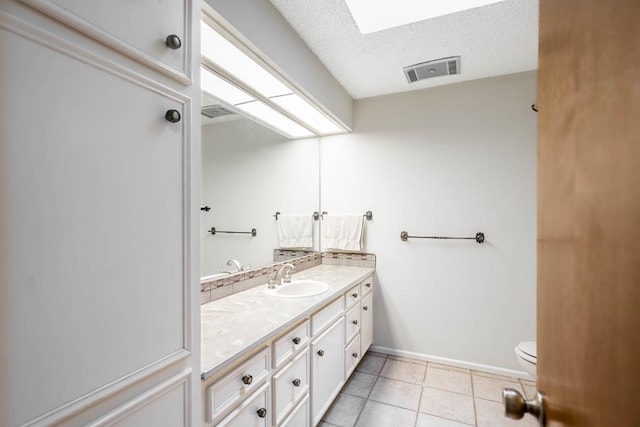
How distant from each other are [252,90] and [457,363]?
9.04ft

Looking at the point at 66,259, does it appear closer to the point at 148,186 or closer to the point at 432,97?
the point at 148,186

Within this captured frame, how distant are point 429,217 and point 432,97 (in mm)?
1081

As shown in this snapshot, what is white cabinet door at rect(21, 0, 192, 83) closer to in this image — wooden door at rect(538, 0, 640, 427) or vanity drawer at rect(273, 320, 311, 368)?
wooden door at rect(538, 0, 640, 427)

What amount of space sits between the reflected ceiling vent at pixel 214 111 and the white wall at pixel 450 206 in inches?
51.7

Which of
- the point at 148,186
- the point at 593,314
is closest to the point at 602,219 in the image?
the point at 593,314

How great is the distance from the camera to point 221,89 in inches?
71.7

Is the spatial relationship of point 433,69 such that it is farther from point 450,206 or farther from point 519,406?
point 519,406

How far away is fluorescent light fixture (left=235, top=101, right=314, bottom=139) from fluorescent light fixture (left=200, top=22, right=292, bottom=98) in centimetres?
16

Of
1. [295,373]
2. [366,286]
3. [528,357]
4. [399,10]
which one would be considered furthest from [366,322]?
[399,10]

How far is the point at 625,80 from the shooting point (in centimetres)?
31

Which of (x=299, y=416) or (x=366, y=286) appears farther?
→ (x=366, y=286)

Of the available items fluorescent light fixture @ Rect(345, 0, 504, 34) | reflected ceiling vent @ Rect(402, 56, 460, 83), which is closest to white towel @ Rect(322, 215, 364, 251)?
reflected ceiling vent @ Rect(402, 56, 460, 83)

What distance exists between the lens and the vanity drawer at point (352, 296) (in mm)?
2150

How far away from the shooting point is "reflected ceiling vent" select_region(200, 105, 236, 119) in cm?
178
